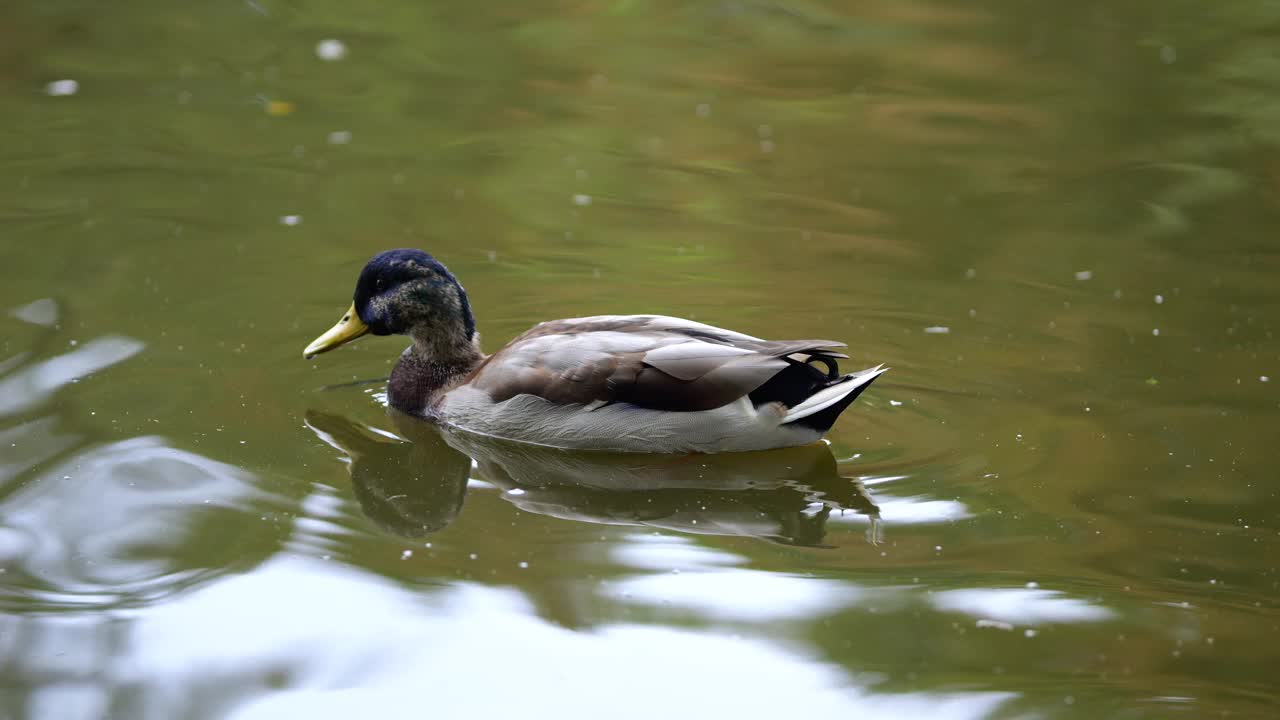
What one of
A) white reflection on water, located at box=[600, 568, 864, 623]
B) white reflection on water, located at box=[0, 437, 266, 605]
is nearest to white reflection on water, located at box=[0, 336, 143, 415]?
white reflection on water, located at box=[0, 437, 266, 605]

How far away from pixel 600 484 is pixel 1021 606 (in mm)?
1798

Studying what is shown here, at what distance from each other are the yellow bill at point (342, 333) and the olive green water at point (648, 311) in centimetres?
19

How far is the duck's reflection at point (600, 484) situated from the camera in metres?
5.73

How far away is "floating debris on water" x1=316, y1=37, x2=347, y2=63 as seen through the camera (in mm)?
12170

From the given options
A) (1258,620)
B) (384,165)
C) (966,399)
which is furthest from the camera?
(384,165)

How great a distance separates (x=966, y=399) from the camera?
6.68 m

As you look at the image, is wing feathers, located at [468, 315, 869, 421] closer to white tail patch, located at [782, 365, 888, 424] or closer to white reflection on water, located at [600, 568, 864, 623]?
white tail patch, located at [782, 365, 888, 424]

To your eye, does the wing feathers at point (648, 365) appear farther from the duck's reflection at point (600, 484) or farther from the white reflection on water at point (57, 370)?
the white reflection on water at point (57, 370)

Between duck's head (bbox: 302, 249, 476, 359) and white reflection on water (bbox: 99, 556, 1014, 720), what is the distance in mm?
1925

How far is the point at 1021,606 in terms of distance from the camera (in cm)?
502

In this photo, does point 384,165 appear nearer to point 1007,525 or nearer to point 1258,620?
point 1007,525

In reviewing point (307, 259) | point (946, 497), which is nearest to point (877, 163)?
point (307, 259)

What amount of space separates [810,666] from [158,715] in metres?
1.98

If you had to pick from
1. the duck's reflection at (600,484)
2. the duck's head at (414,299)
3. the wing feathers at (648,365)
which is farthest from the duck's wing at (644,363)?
the duck's head at (414,299)
